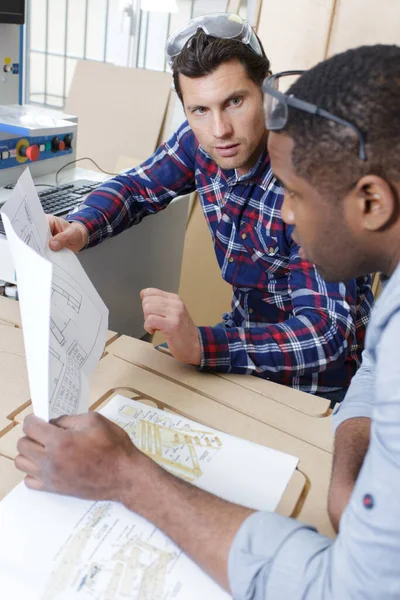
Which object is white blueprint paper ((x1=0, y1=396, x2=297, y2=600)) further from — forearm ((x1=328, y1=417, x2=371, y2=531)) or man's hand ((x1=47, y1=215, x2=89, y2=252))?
man's hand ((x1=47, y1=215, x2=89, y2=252))

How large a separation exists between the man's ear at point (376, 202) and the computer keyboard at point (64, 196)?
3.13 feet

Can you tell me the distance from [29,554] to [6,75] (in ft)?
A: 4.81

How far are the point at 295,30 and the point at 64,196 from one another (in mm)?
1278

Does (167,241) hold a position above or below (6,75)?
below

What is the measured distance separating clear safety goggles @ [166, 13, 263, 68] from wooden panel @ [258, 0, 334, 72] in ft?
3.50

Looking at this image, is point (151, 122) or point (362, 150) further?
point (151, 122)

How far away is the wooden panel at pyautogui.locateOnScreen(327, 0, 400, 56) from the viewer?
202cm

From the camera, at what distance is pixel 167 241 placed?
1.85 metres

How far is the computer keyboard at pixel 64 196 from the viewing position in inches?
54.4

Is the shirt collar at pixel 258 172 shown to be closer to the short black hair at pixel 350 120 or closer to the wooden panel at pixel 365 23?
the short black hair at pixel 350 120

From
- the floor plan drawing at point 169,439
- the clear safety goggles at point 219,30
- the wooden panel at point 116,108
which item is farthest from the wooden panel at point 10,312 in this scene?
the wooden panel at point 116,108

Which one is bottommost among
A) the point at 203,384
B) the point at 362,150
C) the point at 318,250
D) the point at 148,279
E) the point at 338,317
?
the point at 148,279

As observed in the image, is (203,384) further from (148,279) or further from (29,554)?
(148,279)

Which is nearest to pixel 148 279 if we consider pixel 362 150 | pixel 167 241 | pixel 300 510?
pixel 167 241
